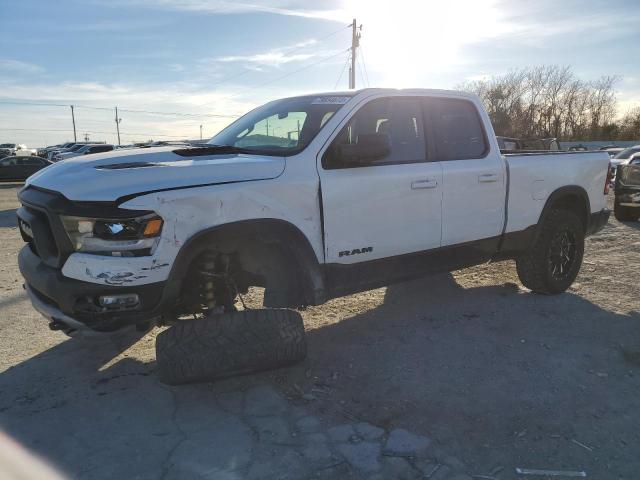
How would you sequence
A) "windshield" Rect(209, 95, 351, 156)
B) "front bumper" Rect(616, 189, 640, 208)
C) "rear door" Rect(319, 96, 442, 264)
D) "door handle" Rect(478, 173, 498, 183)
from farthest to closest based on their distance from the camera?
"front bumper" Rect(616, 189, 640, 208), "door handle" Rect(478, 173, 498, 183), "windshield" Rect(209, 95, 351, 156), "rear door" Rect(319, 96, 442, 264)

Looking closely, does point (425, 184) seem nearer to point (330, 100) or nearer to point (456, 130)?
point (456, 130)

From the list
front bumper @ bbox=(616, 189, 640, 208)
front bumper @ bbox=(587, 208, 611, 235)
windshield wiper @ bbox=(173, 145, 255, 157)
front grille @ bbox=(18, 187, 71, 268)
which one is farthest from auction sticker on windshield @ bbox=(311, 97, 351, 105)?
front bumper @ bbox=(616, 189, 640, 208)

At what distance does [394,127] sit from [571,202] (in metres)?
2.61

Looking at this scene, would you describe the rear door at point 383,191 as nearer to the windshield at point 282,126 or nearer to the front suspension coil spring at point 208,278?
the windshield at point 282,126

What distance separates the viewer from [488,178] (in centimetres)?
465

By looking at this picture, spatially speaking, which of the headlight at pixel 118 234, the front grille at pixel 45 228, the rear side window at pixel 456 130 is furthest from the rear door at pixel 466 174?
the front grille at pixel 45 228

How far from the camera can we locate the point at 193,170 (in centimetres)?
312

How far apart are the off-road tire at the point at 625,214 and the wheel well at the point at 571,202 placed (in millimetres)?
Answer: 5812

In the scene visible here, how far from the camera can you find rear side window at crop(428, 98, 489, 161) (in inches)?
177

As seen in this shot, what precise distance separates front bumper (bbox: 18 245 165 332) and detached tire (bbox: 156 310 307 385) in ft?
1.00

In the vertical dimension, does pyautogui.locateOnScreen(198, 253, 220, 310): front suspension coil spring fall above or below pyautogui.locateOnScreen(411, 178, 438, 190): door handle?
below

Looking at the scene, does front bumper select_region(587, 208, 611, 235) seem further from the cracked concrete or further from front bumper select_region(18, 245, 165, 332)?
front bumper select_region(18, 245, 165, 332)

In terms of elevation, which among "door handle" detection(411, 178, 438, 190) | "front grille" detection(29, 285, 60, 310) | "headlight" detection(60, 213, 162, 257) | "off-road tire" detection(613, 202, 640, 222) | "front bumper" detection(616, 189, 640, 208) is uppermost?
"door handle" detection(411, 178, 438, 190)

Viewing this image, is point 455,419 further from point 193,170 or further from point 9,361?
point 9,361
